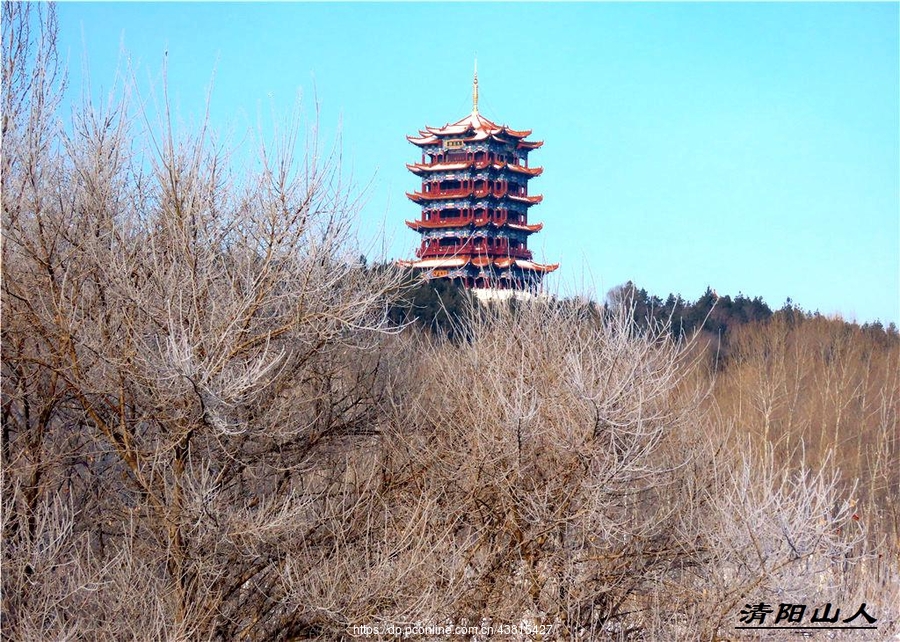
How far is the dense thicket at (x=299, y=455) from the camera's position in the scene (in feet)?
26.3

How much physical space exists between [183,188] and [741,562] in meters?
6.12

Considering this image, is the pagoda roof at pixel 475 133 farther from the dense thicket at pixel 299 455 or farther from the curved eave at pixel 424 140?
the dense thicket at pixel 299 455

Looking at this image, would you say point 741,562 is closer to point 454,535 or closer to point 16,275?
point 454,535

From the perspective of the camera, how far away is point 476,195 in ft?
108

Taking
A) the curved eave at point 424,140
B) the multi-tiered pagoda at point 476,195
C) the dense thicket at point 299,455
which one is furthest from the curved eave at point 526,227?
the dense thicket at point 299,455

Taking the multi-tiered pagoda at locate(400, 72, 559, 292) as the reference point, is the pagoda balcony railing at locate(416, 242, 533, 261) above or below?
below

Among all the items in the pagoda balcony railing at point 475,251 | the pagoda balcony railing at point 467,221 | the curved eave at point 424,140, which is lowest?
the pagoda balcony railing at point 475,251

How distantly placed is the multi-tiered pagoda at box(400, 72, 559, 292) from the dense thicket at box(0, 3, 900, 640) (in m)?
22.0

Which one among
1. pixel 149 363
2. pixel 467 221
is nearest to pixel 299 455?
pixel 149 363

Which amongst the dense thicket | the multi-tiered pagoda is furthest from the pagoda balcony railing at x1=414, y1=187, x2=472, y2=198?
the dense thicket

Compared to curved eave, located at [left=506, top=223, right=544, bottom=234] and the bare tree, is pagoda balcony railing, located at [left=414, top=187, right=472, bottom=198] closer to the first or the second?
curved eave, located at [left=506, top=223, right=544, bottom=234]

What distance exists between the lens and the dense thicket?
8.02 meters

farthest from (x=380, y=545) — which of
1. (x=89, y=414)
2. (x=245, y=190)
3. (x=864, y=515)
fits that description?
(x=864, y=515)

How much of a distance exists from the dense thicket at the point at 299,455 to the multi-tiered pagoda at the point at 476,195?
22.0m
